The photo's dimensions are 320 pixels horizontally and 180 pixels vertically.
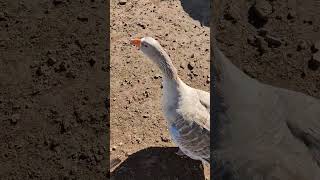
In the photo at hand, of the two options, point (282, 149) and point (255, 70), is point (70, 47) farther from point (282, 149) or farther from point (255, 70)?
point (282, 149)

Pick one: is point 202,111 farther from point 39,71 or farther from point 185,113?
point 39,71

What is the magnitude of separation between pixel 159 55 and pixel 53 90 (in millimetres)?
1179

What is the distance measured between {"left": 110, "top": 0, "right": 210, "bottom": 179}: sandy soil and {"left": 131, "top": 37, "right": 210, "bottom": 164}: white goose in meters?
0.42

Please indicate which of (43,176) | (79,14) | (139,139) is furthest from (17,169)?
(79,14)

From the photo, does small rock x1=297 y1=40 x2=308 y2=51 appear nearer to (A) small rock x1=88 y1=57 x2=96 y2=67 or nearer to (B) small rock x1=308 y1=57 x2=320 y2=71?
(B) small rock x1=308 y1=57 x2=320 y2=71

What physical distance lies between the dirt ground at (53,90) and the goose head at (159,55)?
28.1 inches

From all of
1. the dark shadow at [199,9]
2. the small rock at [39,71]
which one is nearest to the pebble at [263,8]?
the dark shadow at [199,9]

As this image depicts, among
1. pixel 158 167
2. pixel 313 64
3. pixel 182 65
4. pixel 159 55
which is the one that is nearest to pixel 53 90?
pixel 159 55

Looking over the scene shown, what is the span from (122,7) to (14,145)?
2427mm

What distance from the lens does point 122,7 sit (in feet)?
20.4

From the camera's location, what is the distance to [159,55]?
14.7 ft

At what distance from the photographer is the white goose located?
4211mm

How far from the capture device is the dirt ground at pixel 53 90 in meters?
4.39

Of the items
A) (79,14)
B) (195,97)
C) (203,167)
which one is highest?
(79,14)
